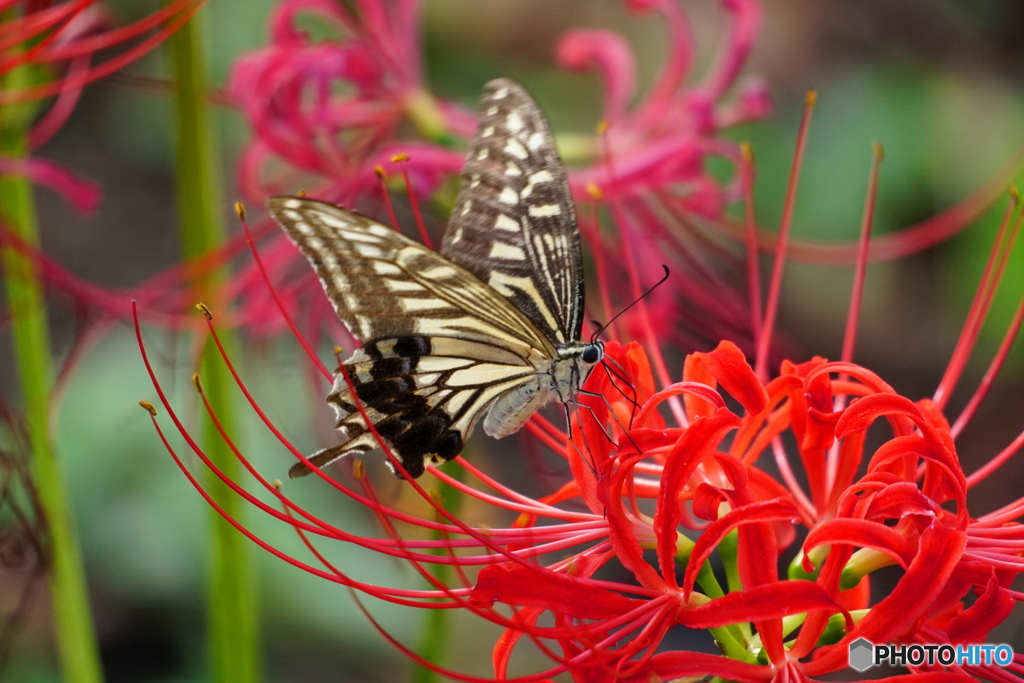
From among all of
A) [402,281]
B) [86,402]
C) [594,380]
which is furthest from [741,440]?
[86,402]

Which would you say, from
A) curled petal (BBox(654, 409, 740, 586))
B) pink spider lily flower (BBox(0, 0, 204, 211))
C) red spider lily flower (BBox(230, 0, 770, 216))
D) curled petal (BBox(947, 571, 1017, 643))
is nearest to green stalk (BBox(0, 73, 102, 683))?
pink spider lily flower (BBox(0, 0, 204, 211))

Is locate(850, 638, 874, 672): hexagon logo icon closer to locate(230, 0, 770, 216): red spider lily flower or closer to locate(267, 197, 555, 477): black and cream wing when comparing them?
locate(267, 197, 555, 477): black and cream wing

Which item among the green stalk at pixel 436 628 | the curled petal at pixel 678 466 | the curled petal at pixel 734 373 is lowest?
the green stalk at pixel 436 628

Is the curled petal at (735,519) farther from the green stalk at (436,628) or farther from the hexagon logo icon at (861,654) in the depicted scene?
the green stalk at (436,628)

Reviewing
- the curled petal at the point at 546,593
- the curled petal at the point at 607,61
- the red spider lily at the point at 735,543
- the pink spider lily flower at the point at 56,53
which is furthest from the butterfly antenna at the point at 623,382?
the curled petal at the point at 607,61

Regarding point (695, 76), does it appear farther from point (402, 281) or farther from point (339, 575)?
point (339, 575)

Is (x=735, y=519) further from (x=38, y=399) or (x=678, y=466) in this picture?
(x=38, y=399)

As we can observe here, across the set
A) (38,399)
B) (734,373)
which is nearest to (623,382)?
(734,373)
